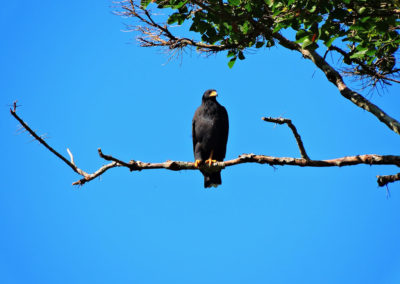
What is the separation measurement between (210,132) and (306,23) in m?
2.96

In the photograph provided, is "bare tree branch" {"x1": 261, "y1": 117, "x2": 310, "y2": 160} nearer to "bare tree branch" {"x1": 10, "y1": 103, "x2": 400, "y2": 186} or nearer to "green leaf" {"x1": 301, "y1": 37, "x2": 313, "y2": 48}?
"bare tree branch" {"x1": 10, "y1": 103, "x2": 400, "y2": 186}

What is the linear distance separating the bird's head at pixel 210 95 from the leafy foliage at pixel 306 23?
1.56m

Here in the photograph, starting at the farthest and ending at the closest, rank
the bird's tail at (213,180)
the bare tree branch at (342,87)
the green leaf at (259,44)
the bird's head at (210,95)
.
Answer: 1. the bird's head at (210,95)
2. the bird's tail at (213,180)
3. the green leaf at (259,44)
4. the bare tree branch at (342,87)

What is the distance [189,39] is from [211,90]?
1.60m

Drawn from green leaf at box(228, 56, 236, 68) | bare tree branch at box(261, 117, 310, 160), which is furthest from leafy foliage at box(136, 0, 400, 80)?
bare tree branch at box(261, 117, 310, 160)

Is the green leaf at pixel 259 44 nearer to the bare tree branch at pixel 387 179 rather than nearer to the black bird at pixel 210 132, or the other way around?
the black bird at pixel 210 132

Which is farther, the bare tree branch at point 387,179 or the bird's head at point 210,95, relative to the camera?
the bird's head at point 210,95

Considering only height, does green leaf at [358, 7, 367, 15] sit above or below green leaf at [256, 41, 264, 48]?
below

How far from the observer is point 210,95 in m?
6.87

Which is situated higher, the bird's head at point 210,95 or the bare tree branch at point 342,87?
the bird's head at point 210,95

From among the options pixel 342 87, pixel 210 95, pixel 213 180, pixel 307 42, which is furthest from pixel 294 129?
pixel 210 95

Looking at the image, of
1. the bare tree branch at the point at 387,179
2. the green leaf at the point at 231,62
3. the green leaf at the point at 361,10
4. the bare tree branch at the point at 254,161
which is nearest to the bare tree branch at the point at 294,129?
the bare tree branch at the point at 254,161

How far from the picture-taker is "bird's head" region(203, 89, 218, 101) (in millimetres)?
6800

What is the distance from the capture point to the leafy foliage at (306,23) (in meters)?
3.80
